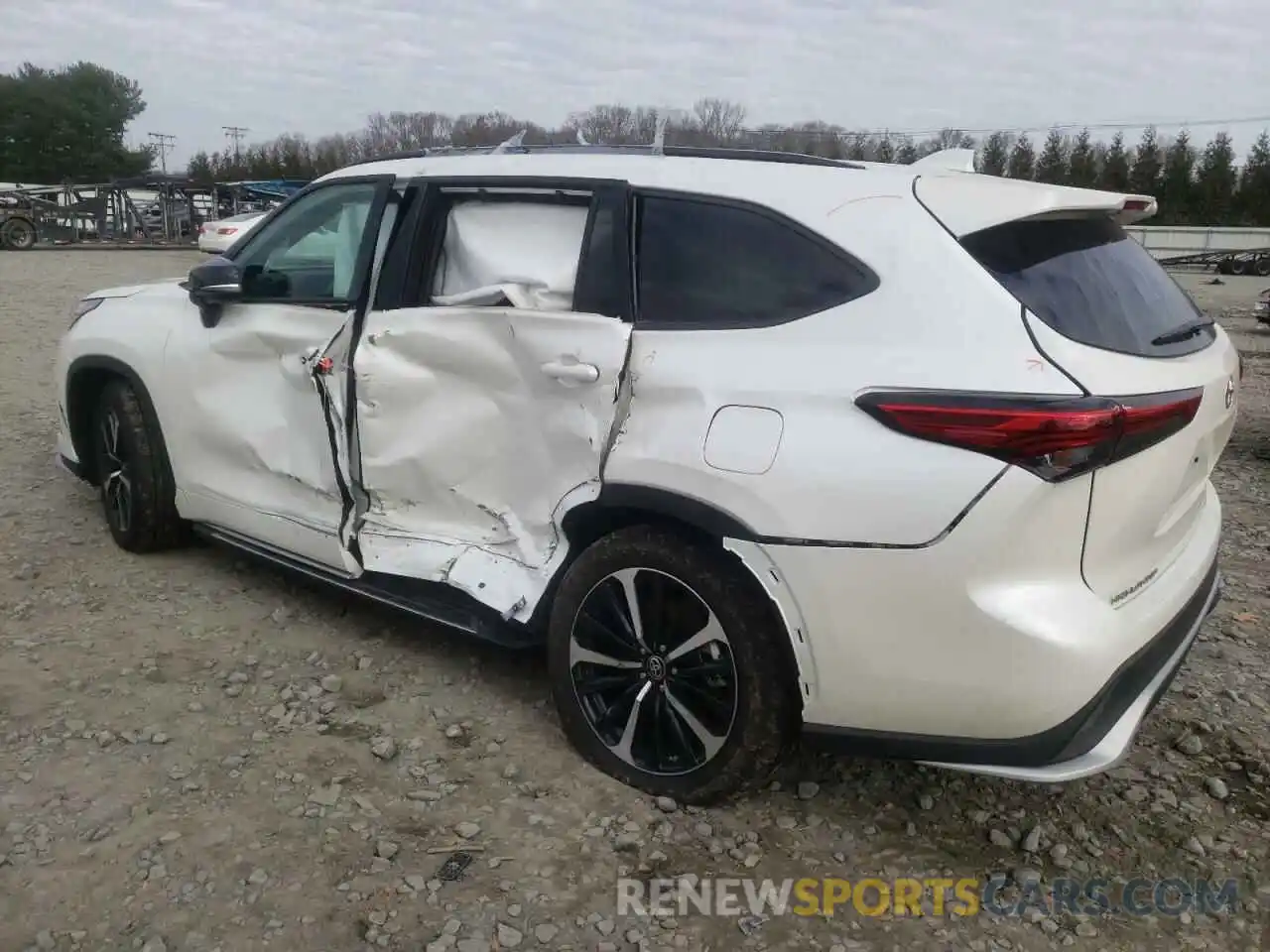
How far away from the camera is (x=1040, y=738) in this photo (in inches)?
94.5

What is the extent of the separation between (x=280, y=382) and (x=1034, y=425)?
275 centimetres

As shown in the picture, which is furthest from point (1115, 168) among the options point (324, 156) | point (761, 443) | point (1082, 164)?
point (761, 443)

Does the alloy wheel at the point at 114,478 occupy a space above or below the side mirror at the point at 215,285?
below

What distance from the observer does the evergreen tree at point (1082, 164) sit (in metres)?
47.9

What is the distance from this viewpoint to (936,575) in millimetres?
2350

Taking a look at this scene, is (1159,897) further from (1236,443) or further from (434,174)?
(1236,443)

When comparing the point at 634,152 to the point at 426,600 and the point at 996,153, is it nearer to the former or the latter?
the point at 426,600

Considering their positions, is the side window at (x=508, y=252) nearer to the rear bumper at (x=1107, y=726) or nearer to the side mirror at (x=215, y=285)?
the side mirror at (x=215, y=285)

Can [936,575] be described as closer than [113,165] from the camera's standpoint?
Yes

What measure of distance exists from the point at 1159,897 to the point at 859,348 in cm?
160

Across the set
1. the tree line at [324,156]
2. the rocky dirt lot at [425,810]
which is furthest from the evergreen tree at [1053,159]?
the rocky dirt lot at [425,810]

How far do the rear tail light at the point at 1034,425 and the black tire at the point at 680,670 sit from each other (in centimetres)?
63

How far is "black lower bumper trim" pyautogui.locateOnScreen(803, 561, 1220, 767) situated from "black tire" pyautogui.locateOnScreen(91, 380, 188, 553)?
10.4 ft

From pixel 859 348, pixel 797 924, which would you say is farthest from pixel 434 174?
pixel 797 924
